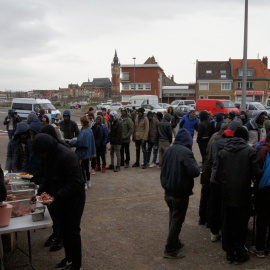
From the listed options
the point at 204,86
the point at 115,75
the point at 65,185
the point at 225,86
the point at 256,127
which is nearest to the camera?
the point at 65,185

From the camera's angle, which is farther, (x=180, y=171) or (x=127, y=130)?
(x=127, y=130)

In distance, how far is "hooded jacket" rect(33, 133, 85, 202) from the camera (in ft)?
11.1

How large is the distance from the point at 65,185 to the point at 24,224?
0.67 metres

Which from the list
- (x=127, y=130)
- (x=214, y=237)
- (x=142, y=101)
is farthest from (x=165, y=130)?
(x=142, y=101)

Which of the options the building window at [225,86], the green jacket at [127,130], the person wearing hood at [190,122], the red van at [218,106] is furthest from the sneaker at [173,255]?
the building window at [225,86]

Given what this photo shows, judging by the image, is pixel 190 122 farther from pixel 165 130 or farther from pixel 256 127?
pixel 256 127

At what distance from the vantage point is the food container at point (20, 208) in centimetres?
376

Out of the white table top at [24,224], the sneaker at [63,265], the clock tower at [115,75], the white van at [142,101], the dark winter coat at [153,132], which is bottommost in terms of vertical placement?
the sneaker at [63,265]

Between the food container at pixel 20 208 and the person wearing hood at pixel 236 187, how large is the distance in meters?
2.64

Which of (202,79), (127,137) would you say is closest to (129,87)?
(202,79)

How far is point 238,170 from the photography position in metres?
3.88

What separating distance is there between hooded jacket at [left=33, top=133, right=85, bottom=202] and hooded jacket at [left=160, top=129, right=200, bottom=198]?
1228 mm

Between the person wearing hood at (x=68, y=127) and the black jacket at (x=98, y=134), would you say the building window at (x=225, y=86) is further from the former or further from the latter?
the person wearing hood at (x=68, y=127)

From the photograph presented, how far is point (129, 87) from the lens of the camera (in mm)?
60562
